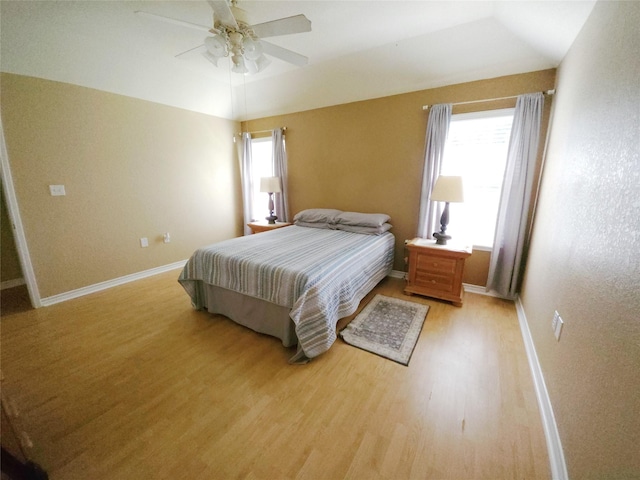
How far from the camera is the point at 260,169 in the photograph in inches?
178

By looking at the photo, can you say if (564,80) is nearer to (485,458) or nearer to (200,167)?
(485,458)

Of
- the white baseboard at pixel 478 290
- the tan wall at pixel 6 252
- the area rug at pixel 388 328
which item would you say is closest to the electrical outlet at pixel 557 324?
the area rug at pixel 388 328

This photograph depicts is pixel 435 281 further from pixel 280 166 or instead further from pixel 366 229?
pixel 280 166

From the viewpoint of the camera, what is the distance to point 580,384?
1068 mm

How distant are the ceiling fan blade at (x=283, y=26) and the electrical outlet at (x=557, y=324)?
2.31m

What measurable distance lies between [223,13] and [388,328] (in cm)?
257

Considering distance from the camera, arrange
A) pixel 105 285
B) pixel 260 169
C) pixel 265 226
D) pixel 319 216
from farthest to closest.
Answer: pixel 260 169 → pixel 265 226 → pixel 319 216 → pixel 105 285

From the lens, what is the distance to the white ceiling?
6.44 ft

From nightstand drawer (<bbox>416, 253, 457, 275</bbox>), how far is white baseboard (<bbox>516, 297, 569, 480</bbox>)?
2.66 feet

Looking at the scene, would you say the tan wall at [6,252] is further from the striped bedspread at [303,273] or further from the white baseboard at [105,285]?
the striped bedspread at [303,273]

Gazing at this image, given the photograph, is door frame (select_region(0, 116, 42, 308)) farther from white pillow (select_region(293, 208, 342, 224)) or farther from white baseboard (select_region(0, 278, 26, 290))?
white pillow (select_region(293, 208, 342, 224))

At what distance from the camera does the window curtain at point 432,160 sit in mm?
2750

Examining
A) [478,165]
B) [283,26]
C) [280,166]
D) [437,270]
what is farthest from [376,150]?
[283,26]

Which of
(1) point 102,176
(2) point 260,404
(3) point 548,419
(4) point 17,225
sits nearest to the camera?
(3) point 548,419
